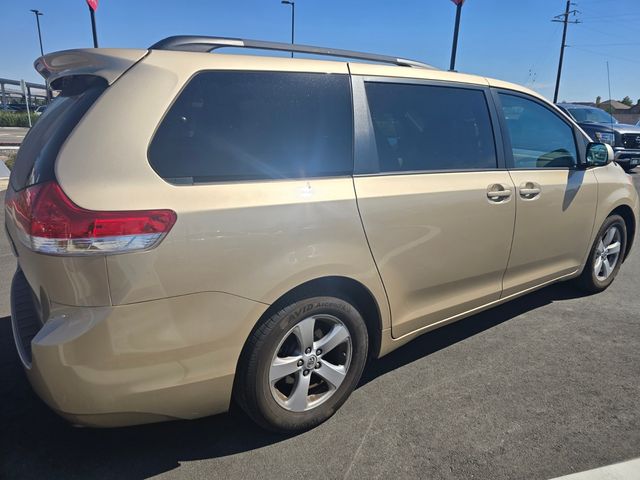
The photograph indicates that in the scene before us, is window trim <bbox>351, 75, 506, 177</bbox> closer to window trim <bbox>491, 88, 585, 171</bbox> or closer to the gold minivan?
the gold minivan

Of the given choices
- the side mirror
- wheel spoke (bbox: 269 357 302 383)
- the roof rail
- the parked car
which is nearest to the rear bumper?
wheel spoke (bbox: 269 357 302 383)

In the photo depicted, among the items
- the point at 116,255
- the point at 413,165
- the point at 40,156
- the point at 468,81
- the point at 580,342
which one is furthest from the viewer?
the point at 580,342

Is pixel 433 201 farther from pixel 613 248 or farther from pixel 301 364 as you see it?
pixel 613 248

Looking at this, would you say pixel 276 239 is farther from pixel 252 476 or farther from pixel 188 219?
pixel 252 476

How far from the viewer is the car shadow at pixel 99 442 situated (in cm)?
217

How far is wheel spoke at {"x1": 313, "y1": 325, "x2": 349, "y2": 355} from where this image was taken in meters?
2.41

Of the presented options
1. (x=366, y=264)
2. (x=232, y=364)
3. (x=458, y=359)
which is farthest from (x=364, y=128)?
(x=458, y=359)

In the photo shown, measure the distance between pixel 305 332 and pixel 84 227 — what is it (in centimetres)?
109

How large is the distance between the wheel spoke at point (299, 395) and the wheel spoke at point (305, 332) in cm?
17

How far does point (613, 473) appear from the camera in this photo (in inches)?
86.6

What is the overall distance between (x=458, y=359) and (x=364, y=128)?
1713mm

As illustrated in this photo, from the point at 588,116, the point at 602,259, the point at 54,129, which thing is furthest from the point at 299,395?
the point at 588,116

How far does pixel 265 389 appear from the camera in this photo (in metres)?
2.23

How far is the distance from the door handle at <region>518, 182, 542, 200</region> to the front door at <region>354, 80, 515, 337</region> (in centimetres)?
13
